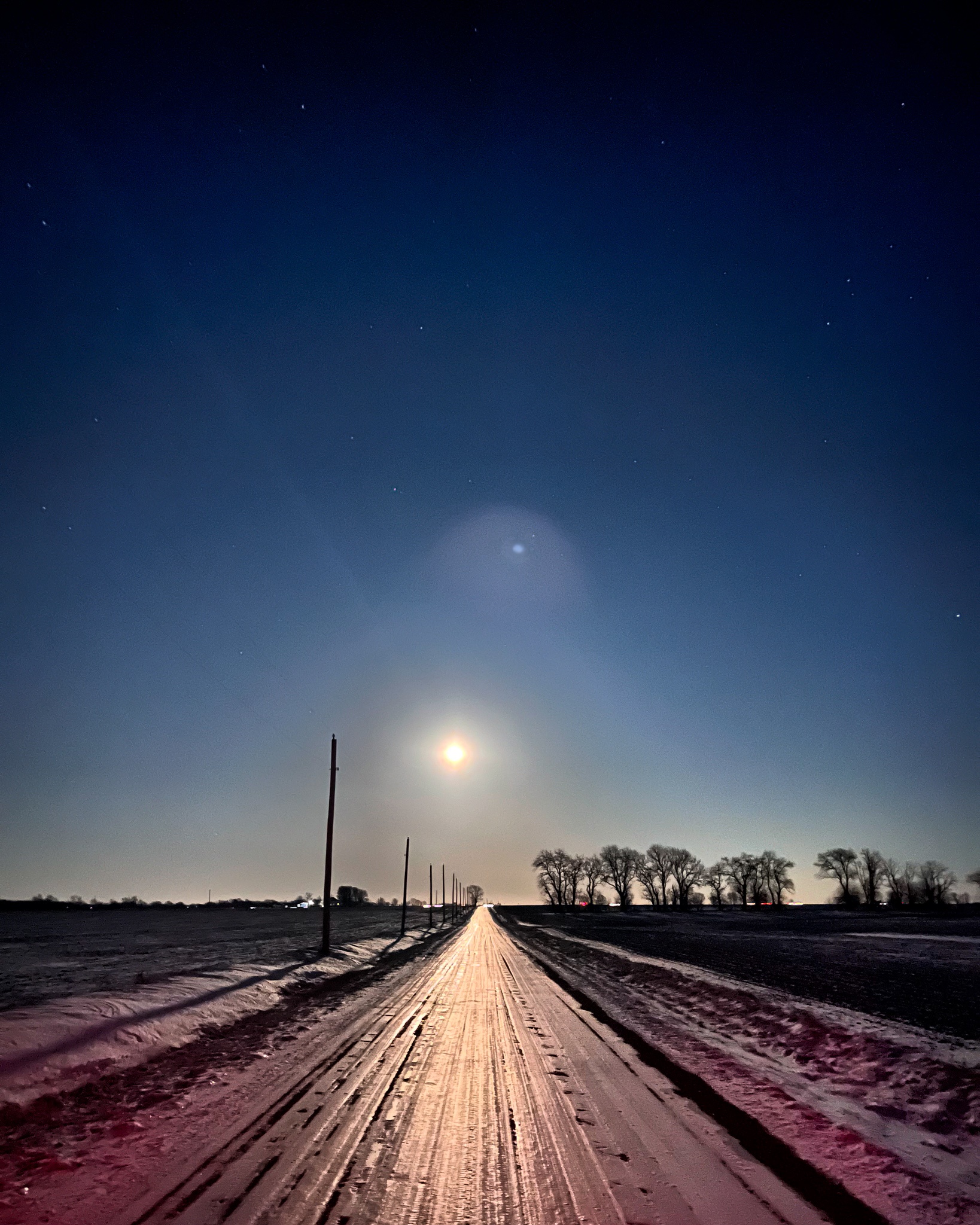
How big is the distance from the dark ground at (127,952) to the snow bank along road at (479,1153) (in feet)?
31.5

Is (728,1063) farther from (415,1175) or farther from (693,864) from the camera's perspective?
(693,864)

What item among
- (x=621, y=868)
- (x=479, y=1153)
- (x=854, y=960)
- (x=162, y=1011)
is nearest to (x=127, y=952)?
(x=162, y=1011)

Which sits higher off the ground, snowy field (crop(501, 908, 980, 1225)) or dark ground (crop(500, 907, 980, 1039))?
snowy field (crop(501, 908, 980, 1225))

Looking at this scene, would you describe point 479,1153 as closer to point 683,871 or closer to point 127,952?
point 127,952

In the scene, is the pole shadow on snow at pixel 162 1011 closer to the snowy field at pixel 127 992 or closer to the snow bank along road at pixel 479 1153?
the snowy field at pixel 127 992

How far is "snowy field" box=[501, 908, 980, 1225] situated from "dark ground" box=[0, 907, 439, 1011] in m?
11.4

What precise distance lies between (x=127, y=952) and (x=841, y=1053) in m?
31.4

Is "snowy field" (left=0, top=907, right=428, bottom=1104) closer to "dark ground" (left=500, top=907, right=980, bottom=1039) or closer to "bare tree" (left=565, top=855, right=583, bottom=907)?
"dark ground" (left=500, top=907, right=980, bottom=1039)

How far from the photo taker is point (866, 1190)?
439cm

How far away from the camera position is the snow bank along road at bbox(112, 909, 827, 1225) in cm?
403

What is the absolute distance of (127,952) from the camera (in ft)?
97.2

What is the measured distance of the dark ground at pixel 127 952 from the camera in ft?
54.0

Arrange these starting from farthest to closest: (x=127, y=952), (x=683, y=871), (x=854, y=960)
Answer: (x=683, y=871) → (x=127, y=952) → (x=854, y=960)

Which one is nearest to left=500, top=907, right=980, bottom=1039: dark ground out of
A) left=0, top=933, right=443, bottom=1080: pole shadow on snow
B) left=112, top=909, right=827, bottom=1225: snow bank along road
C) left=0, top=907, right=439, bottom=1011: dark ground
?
left=112, top=909, right=827, bottom=1225: snow bank along road
